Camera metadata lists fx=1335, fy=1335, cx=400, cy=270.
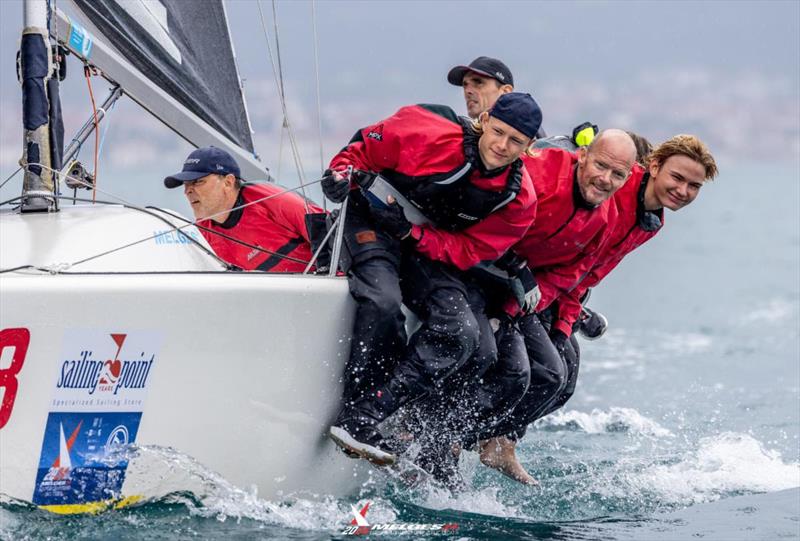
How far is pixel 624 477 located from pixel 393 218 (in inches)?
76.9

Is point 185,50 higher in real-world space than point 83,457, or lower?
higher

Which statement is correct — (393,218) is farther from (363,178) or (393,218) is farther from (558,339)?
(558,339)

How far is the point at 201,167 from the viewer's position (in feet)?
14.7

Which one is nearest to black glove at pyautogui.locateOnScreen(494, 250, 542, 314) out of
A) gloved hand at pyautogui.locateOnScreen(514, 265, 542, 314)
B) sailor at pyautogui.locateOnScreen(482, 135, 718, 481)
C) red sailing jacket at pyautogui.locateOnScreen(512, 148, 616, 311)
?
gloved hand at pyautogui.locateOnScreen(514, 265, 542, 314)

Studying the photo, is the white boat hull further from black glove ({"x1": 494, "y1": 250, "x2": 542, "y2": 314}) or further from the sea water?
black glove ({"x1": 494, "y1": 250, "x2": 542, "y2": 314})

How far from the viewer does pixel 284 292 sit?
13.2 feet

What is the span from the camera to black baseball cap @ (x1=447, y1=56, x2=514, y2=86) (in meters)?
5.00

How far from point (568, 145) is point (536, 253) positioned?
0.40 metres

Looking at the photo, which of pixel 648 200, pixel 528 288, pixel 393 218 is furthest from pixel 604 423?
pixel 393 218

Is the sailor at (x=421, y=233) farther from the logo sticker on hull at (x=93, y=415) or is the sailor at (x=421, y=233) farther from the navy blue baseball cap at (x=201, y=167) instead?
the logo sticker on hull at (x=93, y=415)

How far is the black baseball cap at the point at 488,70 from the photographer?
500 cm

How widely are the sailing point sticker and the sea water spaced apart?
19 cm

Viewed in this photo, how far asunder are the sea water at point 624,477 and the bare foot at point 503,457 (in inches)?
2.3

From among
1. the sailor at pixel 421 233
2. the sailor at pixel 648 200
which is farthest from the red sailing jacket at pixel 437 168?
the sailor at pixel 648 200
